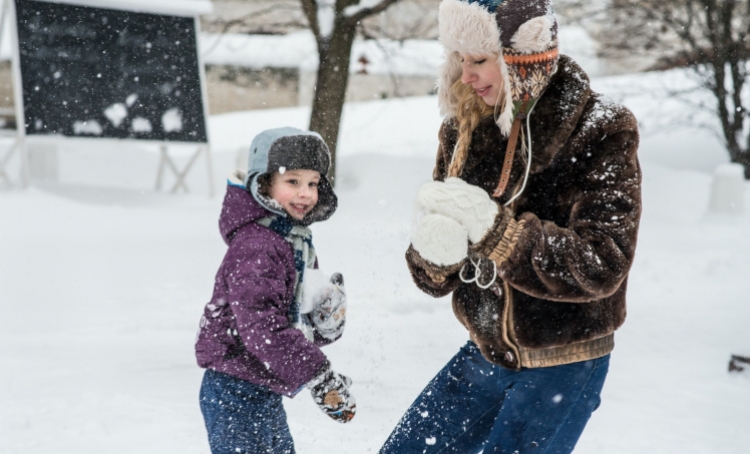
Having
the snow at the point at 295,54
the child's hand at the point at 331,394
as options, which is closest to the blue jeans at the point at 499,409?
the child's hand at the point at 331,394

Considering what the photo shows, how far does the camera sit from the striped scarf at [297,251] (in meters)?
2.76

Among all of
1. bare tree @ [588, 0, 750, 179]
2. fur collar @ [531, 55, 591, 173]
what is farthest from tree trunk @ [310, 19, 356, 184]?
fur collar @ [531, 55, 591, 173]

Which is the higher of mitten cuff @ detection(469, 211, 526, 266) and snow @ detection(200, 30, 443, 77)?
snow @ detection(200, 30, 443, 77)

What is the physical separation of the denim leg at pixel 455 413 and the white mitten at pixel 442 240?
19.6 inches

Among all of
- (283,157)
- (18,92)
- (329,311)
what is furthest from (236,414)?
(18,92)

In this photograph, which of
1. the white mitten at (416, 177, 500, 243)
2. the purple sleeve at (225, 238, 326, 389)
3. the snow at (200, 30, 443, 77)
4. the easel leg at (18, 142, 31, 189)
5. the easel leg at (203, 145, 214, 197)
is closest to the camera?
the white mitten at (416, 177, 500, 243)

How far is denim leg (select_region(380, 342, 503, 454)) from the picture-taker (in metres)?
2.45

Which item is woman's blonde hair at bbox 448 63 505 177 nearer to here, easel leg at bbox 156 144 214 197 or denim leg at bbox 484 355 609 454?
denim leg at bbox 484 355 609 454

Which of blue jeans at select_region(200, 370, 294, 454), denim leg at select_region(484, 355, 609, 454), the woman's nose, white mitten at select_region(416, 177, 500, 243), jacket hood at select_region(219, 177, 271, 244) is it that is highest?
the woman's nose

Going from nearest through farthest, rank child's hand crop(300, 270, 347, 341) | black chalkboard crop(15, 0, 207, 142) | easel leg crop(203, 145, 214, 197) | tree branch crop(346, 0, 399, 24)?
child's hand crop(300, 270, 347, 341), black chalkboard crop(15, 0, 207, 142), tree branch crop(346, 0, 399, 24), easel leg crop(203, 145, 214, 197)

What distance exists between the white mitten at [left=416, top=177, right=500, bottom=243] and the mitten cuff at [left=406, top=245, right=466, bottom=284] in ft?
0.47

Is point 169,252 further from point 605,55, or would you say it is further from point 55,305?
point 605,55

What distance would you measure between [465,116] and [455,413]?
0.85 m

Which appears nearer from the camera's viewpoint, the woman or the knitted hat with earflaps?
the woman
